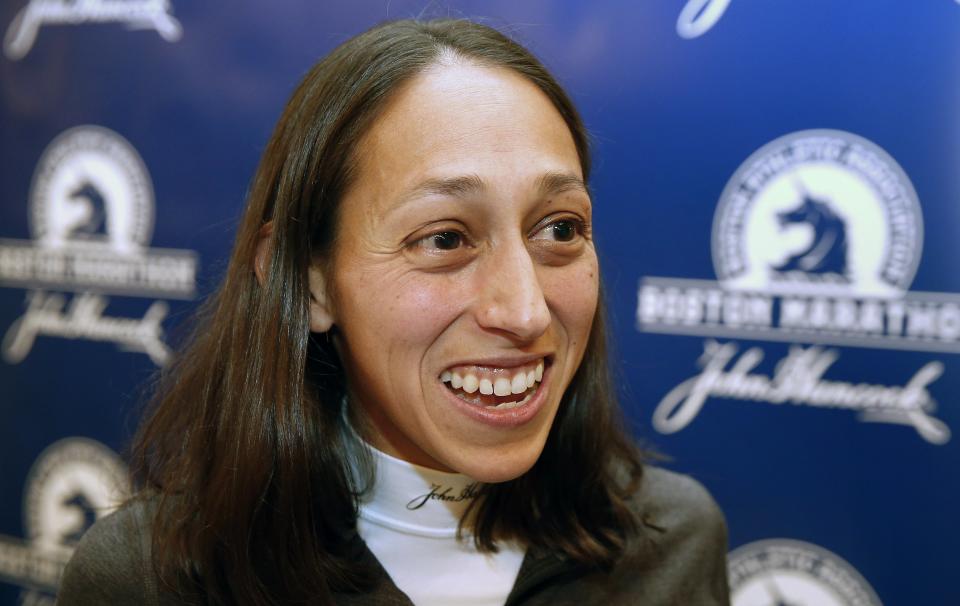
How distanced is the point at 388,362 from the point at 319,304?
5.6 inches

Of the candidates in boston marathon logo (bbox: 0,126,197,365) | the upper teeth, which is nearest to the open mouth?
the upper teeth

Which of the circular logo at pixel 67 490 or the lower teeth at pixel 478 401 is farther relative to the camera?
the circular logo at pixel 67 490

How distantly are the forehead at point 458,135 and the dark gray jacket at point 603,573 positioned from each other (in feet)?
1.63

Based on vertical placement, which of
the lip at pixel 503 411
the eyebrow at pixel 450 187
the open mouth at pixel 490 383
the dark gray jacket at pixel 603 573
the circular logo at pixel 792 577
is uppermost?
the eyebrow at pixel 450 187

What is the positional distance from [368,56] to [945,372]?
119 cm

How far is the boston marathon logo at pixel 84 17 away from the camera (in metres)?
2.37

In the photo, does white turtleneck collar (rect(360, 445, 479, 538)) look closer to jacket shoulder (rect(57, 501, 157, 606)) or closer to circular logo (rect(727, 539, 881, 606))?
jacket shoulder (rect(57, 501, 157, 606))

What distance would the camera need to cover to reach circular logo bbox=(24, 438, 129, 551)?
2.53 m

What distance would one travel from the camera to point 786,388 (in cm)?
177

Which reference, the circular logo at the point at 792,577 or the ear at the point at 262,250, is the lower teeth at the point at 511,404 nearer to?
the ear at the point at 262,250

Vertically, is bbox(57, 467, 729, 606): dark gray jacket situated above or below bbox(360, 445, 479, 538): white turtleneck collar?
below

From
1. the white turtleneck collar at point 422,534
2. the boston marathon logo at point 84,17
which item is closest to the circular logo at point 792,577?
the white turtleneck collar at point 422,534

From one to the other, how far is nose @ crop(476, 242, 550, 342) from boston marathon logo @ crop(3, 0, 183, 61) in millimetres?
1657

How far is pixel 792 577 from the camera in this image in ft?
5.90
